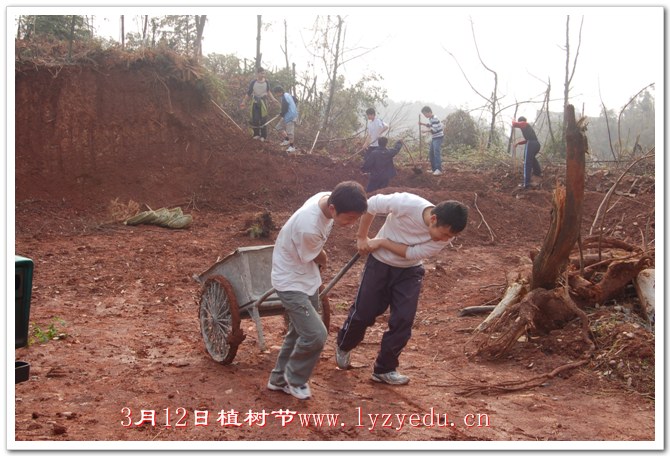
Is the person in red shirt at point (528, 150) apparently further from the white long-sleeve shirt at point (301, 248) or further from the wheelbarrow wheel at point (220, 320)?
the white long-sleeve shirt at point (301, 248)

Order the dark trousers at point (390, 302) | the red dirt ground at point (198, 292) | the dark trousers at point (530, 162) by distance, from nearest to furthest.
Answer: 1. the red dirt ground at point (198, 292)
2. the dark trousers at point (390, 302)
3. the dark trousers at point (530, 162)

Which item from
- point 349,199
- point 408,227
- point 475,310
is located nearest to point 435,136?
point 475,310

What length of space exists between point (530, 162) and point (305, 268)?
33.7 ft

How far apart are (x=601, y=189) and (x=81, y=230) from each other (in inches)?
367

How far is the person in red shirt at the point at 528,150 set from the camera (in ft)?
42.3

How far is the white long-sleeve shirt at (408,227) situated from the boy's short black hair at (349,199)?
1.67 ft

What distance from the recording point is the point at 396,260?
172 inches

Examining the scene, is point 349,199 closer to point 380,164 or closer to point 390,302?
point 390,302

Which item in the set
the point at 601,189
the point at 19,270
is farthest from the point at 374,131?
the point at 19,270

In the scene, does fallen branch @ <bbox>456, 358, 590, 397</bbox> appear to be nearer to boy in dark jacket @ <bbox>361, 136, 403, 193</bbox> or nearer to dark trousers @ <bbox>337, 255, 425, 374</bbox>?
dark trousers @ <bbox>337, 255, 425, 374</bbox>

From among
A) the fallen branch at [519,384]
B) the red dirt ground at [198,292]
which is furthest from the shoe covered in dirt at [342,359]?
the fallen branch at [519,384]

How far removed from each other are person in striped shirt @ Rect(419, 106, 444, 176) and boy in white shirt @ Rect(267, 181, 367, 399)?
33.1ft

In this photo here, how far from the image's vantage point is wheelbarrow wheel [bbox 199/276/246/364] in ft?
15.3

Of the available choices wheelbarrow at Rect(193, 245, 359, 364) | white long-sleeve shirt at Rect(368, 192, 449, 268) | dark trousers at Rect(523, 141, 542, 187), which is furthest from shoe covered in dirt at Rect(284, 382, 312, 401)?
dark trousers at Rect(523, 141, 542, 187)
